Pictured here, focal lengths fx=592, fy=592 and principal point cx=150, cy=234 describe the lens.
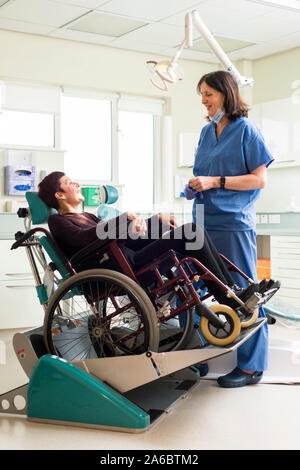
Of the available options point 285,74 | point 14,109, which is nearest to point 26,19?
point 14,109

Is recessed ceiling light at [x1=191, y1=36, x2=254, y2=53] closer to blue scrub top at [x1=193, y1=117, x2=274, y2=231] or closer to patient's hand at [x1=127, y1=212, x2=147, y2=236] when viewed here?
blue scrub top at [x1=193, y1=117, x2=274, y2=231]

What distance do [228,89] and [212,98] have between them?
0.09m

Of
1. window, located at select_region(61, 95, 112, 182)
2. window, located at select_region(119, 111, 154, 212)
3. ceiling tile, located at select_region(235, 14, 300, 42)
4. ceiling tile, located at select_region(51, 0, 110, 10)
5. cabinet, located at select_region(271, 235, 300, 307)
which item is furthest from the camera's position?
window, located at select_region(119, 111, 154, 212)

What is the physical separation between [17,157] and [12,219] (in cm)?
67

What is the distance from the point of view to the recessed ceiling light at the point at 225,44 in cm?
519

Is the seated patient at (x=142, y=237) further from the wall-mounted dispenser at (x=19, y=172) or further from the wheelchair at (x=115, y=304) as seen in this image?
the wall-mounted dispenser at (x=19, y=172)

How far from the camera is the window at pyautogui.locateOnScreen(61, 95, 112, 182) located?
5355 millimetres

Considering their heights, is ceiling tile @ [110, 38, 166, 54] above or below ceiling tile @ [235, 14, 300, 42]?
below

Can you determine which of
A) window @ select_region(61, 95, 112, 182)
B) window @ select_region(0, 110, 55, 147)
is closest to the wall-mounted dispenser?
window @ select_region(0, 110, 55, 147)

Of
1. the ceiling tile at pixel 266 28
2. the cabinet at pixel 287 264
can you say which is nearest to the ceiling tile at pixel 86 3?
the ceiling tile at pixel 266 28

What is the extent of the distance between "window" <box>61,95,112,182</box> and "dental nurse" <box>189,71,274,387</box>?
8.50ft

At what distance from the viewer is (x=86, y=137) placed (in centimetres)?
547

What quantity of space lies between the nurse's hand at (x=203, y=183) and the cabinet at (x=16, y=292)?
2013 mm

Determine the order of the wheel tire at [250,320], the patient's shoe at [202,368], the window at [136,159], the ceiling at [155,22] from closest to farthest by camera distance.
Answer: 1. the wheel tire at [250,320]
2. the patient's shoe at [202,368]
3. the ceiling at [155,22]
4. the window at [136,159]
